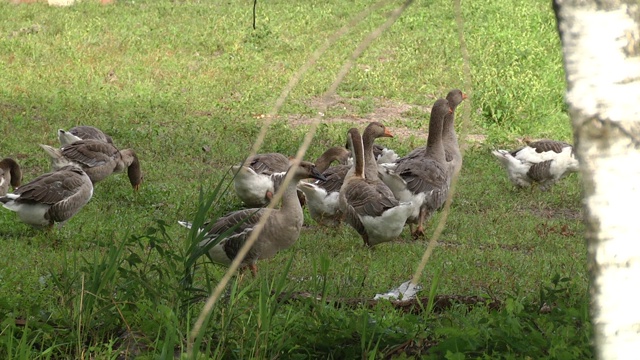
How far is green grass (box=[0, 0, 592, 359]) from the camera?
451cm

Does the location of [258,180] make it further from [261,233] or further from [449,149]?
[261,233]

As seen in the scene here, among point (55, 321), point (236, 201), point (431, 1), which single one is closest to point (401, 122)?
point (236, 201)

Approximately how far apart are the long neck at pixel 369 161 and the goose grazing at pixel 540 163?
7.49 ft

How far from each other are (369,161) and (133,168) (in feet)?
8.62

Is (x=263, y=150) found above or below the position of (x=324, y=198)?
below

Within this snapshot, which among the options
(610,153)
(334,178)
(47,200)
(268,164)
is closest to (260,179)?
(268,164)

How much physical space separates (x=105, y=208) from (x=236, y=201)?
1519 mm

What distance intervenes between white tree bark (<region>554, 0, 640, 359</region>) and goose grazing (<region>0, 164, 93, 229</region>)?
283 inches

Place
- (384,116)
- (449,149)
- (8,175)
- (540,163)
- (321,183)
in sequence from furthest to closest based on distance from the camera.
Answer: (384,116) < (540,163) < (449,149) < (321,183) < (8,175)

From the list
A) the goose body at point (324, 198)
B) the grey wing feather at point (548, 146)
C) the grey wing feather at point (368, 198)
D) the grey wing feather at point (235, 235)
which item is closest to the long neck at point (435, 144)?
the goose body at point (324, 198)

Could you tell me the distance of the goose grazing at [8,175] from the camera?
961 centimetres

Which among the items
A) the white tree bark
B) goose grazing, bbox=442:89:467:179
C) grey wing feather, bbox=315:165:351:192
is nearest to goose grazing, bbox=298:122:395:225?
grey wing feather, bbox=315:165:351:192

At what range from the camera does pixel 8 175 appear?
9828 mm

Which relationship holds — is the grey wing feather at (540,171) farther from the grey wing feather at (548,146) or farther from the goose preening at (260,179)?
the goose preening at (260,179)
